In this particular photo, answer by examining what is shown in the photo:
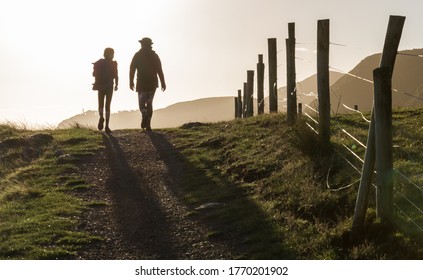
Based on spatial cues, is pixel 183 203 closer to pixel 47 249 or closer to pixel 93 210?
pixel 93 210

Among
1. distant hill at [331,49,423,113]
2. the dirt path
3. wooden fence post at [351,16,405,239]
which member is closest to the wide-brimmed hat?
the dirt path

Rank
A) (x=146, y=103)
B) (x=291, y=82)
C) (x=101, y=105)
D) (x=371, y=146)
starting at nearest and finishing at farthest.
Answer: (x=371, y=146) → (x=291, y=82) → (x=146, y=103) → (x=101, y=105)

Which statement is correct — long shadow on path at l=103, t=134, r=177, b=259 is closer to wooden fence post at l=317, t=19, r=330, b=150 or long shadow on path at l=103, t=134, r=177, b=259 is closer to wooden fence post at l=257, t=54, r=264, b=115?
wooden fence post at l=317, t=19, r=330, b=150

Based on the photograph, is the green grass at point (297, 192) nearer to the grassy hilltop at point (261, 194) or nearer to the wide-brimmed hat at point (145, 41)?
the grassy hilltop at point (261, 194)

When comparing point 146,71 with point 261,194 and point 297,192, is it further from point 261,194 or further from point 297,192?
point 297,192

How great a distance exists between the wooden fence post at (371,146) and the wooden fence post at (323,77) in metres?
3.48

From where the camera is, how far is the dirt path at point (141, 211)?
970cm

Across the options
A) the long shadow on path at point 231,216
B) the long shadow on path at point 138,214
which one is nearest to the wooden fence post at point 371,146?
the long shadow on path at point 231,216

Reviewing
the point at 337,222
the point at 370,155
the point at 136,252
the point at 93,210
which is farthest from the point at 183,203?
the point at 370,155

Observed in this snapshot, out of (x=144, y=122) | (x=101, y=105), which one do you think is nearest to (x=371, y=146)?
(x=144, y=122)

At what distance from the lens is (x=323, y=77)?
12.3 meters

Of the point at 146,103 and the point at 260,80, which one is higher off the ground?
the point at 260,80

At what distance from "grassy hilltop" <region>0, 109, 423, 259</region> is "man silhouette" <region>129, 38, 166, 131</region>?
146 inches

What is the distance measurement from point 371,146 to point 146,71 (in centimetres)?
1269
